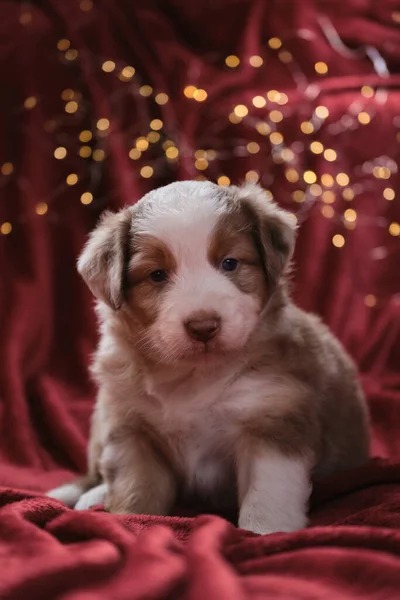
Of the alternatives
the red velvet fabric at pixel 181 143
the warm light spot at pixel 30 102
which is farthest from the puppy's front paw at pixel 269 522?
the warm light spot at pixel 30 102

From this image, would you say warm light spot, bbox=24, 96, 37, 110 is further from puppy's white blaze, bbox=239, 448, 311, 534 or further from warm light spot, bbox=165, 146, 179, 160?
puppy's white blaze, bbox=239, 448, 311, 534

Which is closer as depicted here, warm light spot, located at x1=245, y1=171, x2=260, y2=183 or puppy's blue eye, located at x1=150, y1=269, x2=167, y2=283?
puppy's blue eye, located at x1=150, y1=269, x2=167, y2=283

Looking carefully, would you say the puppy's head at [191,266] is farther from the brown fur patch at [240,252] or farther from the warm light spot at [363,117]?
the warm light spot at [363,117]

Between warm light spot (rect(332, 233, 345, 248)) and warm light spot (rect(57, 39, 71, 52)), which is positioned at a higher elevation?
warm light spot (rect(57, 39, 71, 52))

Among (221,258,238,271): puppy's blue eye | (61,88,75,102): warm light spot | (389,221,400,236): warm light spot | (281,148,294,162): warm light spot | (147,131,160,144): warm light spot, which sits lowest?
(389,221,400,236): warm light spot

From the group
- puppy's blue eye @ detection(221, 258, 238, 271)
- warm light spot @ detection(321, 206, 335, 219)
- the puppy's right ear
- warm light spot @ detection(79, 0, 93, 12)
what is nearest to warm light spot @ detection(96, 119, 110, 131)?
warm light spot @ detection(79, 0, 93, 12)

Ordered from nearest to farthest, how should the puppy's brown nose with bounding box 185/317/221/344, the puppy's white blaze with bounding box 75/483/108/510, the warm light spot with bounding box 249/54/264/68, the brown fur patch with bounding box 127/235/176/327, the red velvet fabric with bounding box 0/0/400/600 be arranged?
the puppy's brown nose with bounding box 185/317/221/344
the brown fur patch with bounding box 127/235/176/327
the puppy's white blaze with bounding box 75/483/108/510
the red velvet fabric with bounding box 0/0/400/600
the warm light spot with bounding box 249/54/264/68
